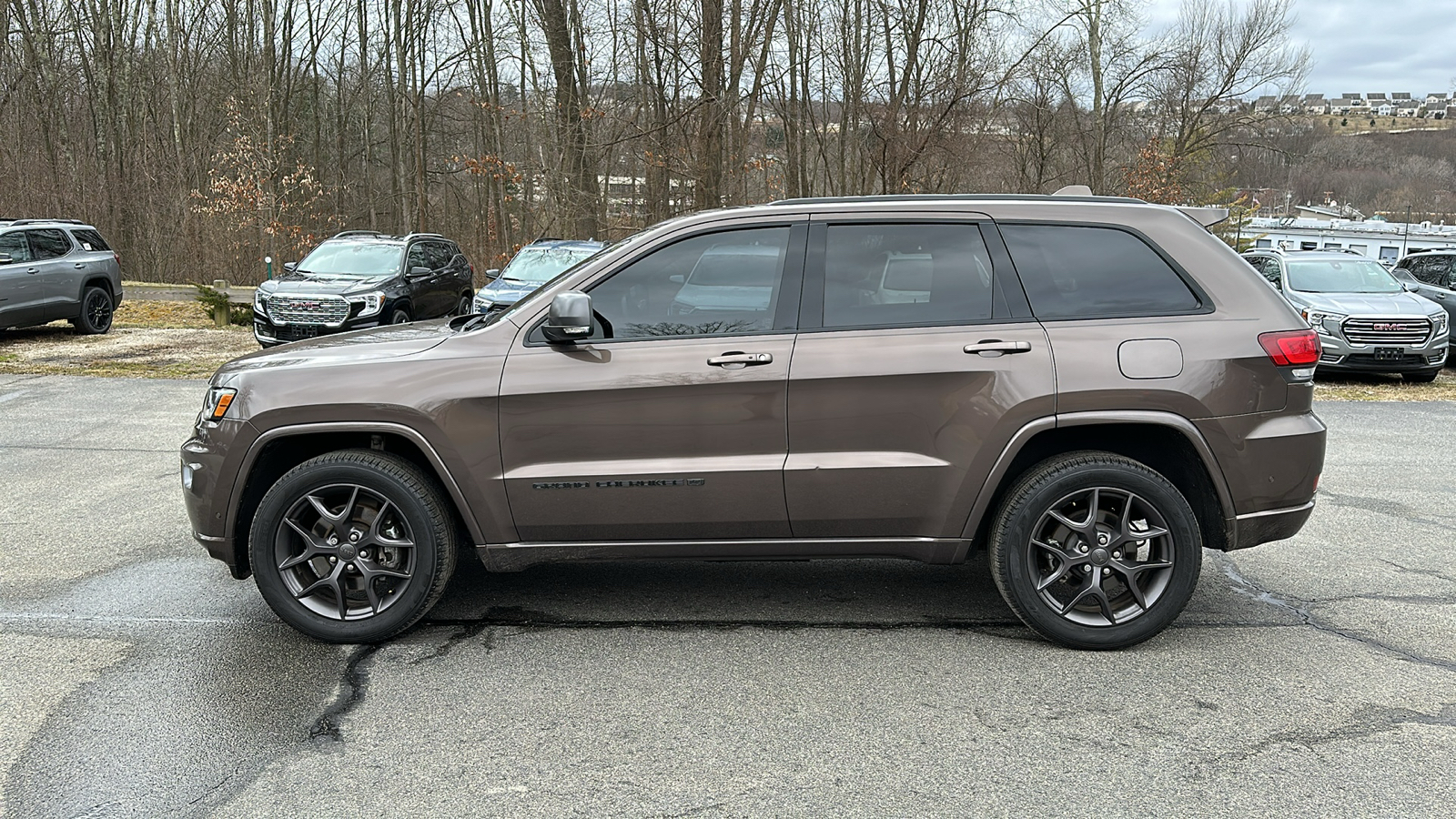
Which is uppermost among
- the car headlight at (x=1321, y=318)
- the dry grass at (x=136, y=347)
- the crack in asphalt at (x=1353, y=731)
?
the car headlight at (x=1321, y=318)

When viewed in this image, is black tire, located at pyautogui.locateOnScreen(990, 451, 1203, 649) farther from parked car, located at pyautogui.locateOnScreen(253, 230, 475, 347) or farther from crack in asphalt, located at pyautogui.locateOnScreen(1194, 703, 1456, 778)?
parked car, located at pyautogui.locateOnScreen(253, 230, 475, 347)

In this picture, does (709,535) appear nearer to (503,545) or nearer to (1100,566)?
(503,545)

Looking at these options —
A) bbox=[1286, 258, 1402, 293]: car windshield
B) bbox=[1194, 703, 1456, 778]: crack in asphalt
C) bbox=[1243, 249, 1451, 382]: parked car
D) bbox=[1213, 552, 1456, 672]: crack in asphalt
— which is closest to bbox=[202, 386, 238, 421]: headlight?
bbox=[1194, 703, 1456, 778]: crack in asphalt

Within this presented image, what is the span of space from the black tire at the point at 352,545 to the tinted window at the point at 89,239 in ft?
47.5

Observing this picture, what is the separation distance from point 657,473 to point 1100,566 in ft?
5.98

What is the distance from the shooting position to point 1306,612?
475 centimetres

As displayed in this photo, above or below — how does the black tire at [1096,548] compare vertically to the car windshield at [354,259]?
below

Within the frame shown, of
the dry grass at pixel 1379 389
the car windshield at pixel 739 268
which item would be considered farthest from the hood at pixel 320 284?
the dry grass at pixel 1379 389

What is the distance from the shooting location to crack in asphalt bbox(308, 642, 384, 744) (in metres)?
3.58

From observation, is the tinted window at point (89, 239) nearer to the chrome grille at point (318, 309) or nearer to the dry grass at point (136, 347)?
the dry grass at point (136, 347)

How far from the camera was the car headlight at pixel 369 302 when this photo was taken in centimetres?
1405

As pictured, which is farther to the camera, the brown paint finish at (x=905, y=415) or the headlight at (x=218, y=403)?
the headlight at (x=218, y=403)

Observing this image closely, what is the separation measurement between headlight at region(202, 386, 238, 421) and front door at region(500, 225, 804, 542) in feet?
3.87

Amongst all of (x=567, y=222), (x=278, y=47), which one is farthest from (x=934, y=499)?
(x=278, y=47)
